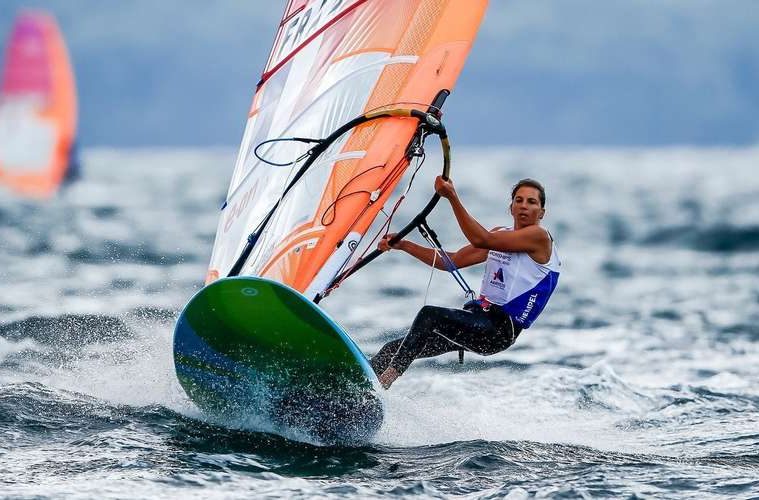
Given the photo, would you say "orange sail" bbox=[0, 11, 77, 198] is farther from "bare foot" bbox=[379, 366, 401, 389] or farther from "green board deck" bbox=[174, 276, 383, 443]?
"bare foot" bbox=[379, 366, 401, 389]

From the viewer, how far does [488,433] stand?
5926mm

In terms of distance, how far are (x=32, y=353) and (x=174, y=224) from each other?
1661cm

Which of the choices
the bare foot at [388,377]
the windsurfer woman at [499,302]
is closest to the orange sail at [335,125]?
the windsurfer woman at [499,302]

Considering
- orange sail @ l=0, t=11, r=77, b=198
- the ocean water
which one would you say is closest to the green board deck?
the ocean water

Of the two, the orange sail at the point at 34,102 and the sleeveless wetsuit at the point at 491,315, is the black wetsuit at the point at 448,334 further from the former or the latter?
the orange sail at the point at 34,102

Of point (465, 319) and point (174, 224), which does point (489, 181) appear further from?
point (465, 319)

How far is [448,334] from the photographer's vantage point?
5648mm

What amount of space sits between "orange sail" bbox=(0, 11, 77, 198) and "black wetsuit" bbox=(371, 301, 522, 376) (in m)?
16.2

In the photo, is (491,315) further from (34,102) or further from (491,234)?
(34,102)

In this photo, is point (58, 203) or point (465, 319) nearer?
point (465, 319)

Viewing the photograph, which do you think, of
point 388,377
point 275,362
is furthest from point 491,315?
point 275,362

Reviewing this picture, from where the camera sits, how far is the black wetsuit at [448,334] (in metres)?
5.60

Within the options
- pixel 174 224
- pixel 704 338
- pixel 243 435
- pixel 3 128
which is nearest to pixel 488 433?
pixel 243 435

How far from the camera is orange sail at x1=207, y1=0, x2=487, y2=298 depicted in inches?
237
